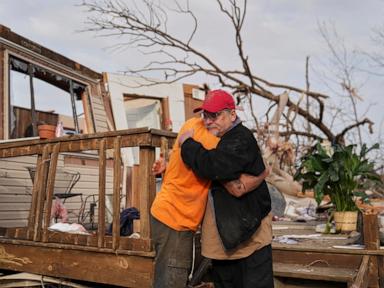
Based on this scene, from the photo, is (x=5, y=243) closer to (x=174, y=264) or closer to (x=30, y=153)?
(x=30, y=153)

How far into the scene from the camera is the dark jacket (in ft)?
8.21

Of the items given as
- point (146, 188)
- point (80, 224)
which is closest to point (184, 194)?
point (146, 188)

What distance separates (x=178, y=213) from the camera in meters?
2.75

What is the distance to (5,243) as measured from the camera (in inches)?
174

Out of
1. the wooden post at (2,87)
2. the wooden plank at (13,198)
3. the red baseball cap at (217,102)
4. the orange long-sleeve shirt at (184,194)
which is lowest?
the wooden plank at (13,198)

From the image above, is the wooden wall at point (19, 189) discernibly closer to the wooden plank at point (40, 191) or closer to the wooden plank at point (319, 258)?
the wooden plank at point (40, 191)

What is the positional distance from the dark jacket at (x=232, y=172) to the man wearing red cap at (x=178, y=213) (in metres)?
0.12

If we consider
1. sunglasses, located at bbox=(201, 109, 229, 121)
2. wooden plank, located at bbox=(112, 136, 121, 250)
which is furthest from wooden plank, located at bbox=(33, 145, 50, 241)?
sunglasses, located at bbox=(201, 109, 229, 121)

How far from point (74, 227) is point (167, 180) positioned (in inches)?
75.5

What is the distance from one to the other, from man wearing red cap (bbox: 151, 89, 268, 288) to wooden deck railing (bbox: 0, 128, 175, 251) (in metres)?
0.54

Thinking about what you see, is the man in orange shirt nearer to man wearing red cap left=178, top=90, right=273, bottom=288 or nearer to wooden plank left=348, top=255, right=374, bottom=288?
man wearing red cap left=178, top=90, right=273, bottom=288

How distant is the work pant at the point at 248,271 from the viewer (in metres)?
2.60

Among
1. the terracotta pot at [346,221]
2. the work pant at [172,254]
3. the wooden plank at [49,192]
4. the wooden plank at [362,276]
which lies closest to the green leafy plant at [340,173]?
the terracotta pot at [346,221]

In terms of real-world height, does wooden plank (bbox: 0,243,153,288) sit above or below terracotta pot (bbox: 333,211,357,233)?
below
